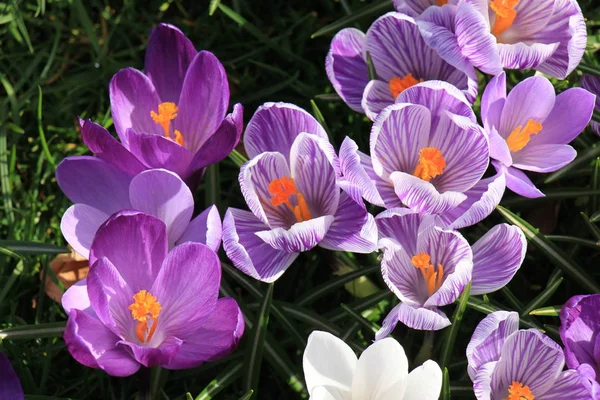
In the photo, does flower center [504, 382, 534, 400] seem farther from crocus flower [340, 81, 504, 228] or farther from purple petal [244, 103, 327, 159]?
purple petal [244, 103, 327, 159]

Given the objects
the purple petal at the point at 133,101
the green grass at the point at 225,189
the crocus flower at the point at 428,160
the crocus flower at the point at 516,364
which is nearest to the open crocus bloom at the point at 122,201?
the purple petal at the point at 133,101

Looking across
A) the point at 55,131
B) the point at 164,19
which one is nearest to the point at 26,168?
the point at 55,131

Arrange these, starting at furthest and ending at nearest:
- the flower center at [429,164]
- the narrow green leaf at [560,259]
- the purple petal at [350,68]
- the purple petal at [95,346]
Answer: the purple petal at [350,68] → the narrow green leaf at [560,259] → the flower center at [429,164] → the purple petal at [95,346]

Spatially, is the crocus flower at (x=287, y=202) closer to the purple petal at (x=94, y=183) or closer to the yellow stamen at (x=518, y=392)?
the purple petal at (x=94, y=183)

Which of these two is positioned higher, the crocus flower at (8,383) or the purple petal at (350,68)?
the purple petal at (350,68)

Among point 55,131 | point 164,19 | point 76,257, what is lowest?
point 76,257

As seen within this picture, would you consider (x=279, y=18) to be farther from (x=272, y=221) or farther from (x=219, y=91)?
(x=272, y=221)
